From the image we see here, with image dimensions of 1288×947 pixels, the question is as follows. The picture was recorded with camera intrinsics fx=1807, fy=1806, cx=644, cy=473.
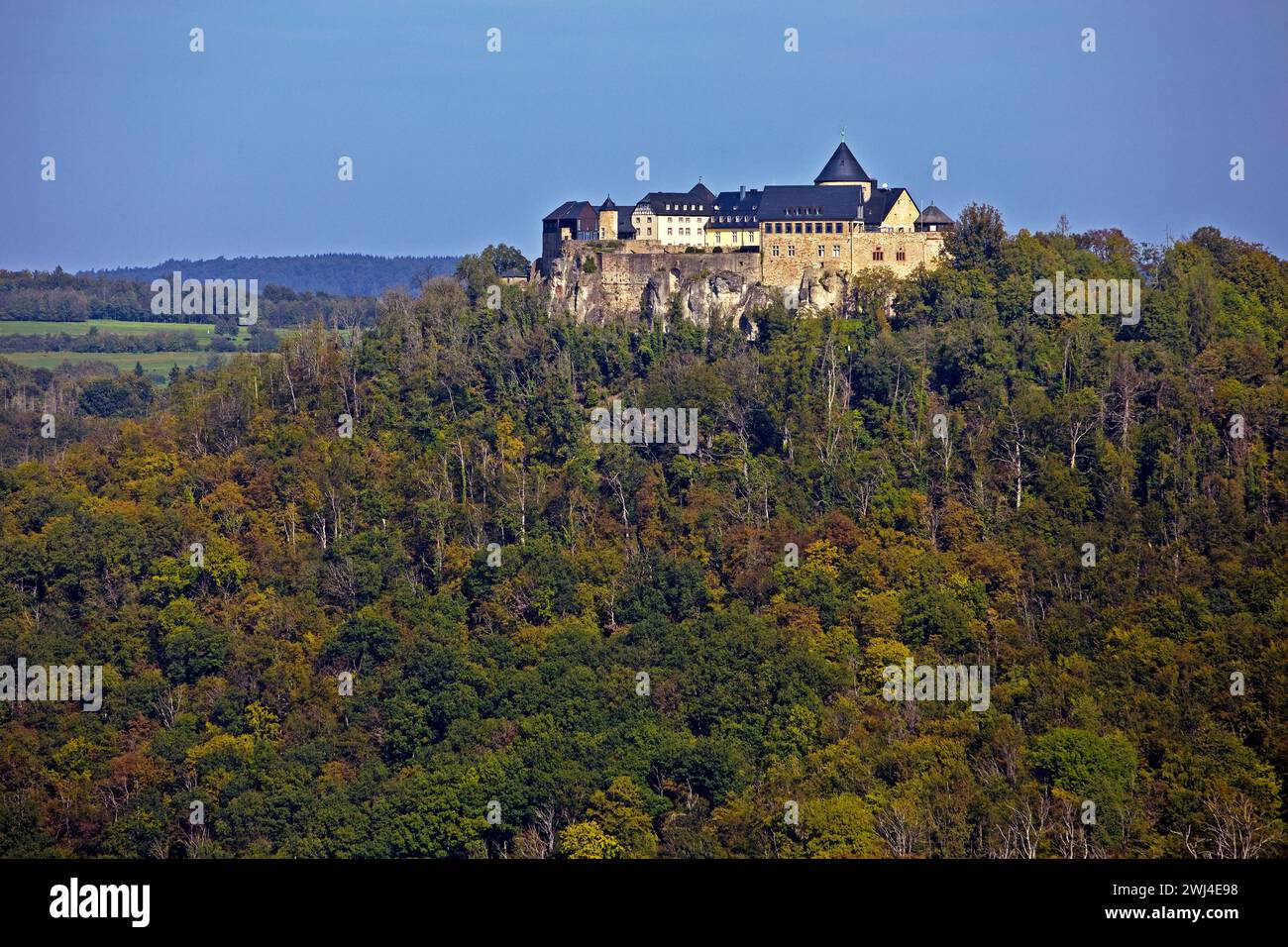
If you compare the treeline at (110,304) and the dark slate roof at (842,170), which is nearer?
the dark slate roof at (842,170)

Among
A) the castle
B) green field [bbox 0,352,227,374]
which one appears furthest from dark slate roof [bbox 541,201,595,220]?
green field [bbox 0,352,227,374]

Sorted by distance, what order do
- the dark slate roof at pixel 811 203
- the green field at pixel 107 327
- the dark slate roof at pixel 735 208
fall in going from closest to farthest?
1. the dark slate roof at pixel 811 203
2. the dark slate roof at pixel 735 208
3. the green field at pixel 107 327

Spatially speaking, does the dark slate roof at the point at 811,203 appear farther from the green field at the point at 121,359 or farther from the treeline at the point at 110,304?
the treeline at the point at 110,304

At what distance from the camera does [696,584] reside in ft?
187

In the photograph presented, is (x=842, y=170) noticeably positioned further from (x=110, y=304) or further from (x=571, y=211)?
(x=110, y=304)

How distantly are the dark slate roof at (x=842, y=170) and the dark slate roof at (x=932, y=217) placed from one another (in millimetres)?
2387

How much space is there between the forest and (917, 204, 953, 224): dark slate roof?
1.98ft

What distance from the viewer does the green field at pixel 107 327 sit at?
13288 centimetres

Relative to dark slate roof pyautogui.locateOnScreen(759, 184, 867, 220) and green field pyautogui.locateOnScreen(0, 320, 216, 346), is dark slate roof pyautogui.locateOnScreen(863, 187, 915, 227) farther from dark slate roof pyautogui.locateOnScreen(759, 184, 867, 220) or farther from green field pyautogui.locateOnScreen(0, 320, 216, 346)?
green field pyautogui.locateOnScreen(0, 320, 216, 346)

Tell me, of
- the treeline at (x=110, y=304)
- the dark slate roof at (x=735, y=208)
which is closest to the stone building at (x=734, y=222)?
the dark slate roof at (x=735, y=208)

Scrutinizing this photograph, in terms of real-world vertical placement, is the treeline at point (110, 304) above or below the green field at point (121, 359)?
above

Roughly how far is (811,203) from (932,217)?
4709 millimetres

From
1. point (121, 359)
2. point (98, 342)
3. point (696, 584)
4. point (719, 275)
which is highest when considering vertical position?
point (98, 342)

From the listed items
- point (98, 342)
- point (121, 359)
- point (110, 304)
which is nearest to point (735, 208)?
point (121, 359)
